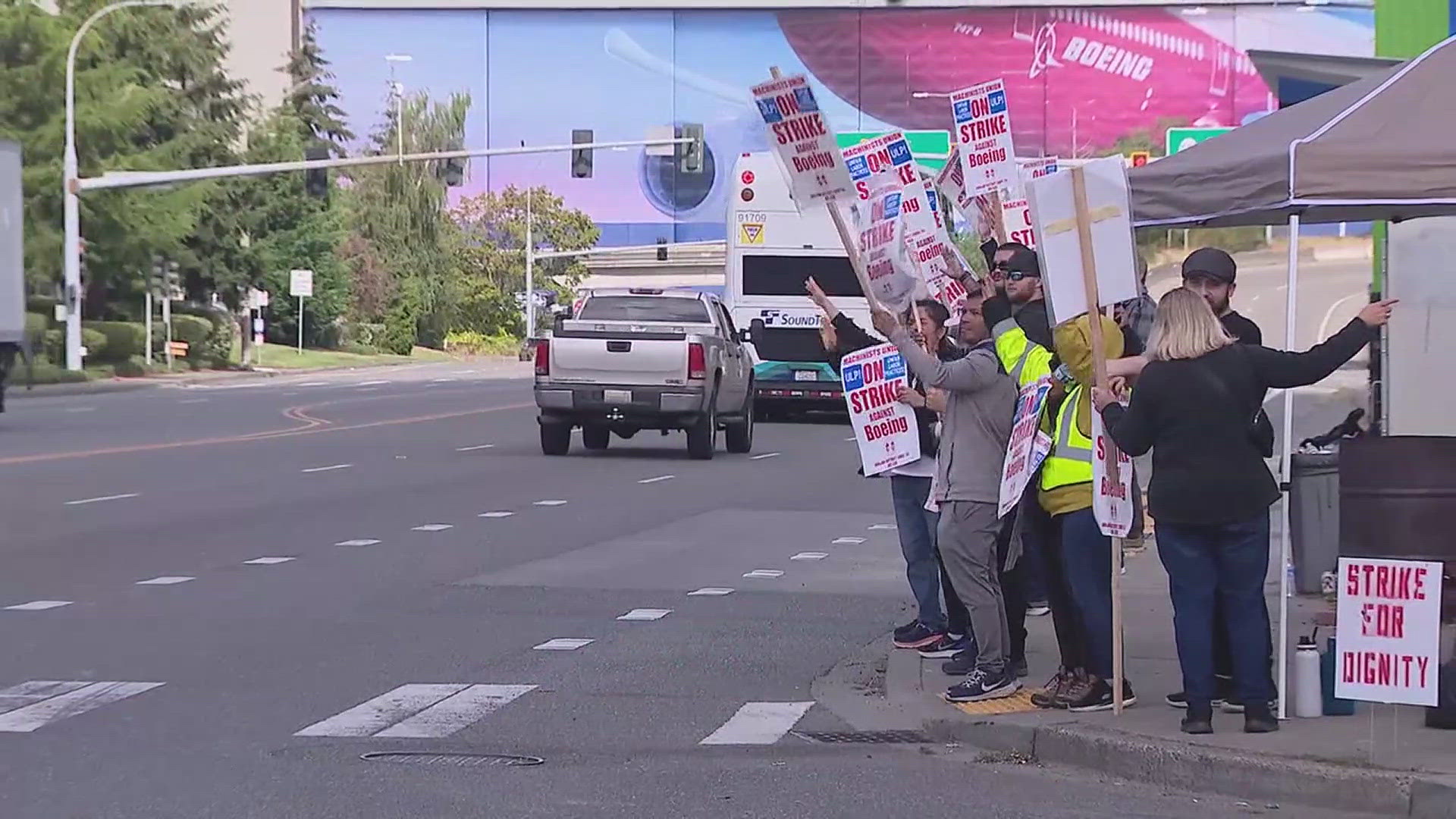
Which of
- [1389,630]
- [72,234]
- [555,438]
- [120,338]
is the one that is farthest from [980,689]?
[120,338]

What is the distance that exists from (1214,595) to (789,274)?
25.8 meters

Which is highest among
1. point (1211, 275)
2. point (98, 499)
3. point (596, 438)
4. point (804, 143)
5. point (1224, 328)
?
point (804, 143)

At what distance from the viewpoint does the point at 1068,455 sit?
8492 mm

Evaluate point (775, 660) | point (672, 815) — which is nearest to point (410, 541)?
point (775, 660)

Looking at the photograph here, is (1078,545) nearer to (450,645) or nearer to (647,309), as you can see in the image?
(450,645)

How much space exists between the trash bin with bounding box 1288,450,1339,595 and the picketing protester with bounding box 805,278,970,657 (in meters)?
1.82

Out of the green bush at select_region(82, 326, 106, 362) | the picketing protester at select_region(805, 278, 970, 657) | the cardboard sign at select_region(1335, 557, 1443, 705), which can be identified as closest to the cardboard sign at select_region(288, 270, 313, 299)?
the green bush at select_region(82, 326, 106, 362)

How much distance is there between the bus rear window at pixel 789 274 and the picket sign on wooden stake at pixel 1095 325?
2516cm

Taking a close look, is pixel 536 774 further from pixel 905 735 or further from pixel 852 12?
pixel 852 12

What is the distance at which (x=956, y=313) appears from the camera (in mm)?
10969

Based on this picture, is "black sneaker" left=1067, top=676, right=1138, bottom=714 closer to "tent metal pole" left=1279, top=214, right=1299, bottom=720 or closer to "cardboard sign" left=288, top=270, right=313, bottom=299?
"tent metal pole" left=1279, top=214, right=1299, bottom=720

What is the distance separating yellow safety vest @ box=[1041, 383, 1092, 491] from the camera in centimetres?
845

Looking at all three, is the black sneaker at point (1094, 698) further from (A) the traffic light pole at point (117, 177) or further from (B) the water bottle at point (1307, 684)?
(A) the traffic light pole at point (117, 177)

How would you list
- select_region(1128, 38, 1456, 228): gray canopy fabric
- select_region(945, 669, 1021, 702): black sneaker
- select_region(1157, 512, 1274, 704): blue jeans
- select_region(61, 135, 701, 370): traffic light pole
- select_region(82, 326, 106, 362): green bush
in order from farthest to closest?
select_region(82, 326, 106, 362): green bush, select_region(61, 135, 701, 370): traffic light pole, select_region(945, 669, 1021, 702): black sneaker, select_region(1157, 512, 1274, 704): blue jeans, select_region(1128, 38, 1456, 228): gray canopy fabric
